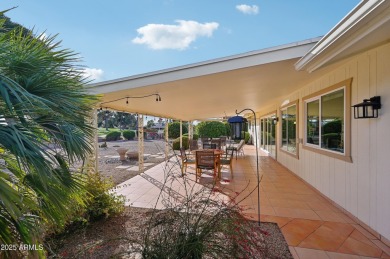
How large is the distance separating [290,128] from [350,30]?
5.64m

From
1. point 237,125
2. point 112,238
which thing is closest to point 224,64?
point 237,125

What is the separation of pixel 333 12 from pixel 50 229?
348 inches

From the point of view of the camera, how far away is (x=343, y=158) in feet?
12.7

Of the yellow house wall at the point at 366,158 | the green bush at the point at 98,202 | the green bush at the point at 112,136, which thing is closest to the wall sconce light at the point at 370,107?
the yellow house wall at the point at 366,158

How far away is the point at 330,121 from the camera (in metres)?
4.56

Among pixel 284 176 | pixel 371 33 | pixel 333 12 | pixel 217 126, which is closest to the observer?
pixel 371 33

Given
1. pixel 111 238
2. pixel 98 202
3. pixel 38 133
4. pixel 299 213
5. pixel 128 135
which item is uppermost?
pixel 38 133

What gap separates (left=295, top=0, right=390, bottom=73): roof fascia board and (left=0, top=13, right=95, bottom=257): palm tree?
2.87m

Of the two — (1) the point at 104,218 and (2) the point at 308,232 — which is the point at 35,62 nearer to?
(1) the point at 104,218

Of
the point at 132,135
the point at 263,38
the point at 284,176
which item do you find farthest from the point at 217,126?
the point at 132,135

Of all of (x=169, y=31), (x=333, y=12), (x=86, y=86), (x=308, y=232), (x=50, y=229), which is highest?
(x=169, y=31)

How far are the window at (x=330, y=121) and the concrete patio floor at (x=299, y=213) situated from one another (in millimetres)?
1155

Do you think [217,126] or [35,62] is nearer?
[35,62]

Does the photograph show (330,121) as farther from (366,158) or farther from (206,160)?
(206,160)
